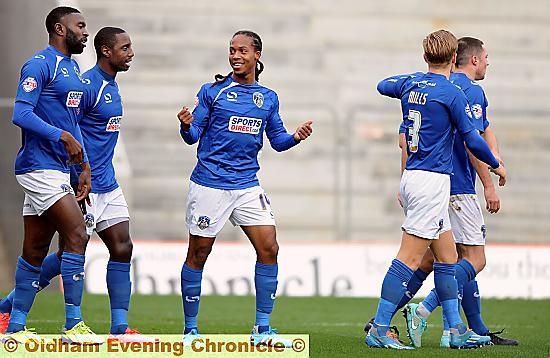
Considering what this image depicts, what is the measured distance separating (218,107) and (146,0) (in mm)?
11875

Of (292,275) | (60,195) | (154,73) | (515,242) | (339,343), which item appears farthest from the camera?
(154,73)

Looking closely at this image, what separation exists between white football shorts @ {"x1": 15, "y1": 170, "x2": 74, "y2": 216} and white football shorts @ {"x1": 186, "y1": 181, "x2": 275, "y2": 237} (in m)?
0.84

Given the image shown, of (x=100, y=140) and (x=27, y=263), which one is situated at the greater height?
(x=100, y=140)

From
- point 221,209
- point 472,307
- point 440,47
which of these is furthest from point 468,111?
point 221,209

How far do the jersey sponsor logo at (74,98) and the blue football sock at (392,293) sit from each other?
7.70 feet

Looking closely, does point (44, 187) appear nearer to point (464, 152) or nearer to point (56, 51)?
point (56, 51)

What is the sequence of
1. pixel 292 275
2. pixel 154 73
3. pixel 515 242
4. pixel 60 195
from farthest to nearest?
pixel 154 73, pixel 515 242, pixel 292 275, pixel 60 195

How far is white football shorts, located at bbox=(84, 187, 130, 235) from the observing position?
7.93m

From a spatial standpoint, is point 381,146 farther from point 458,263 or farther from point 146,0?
point 458,263

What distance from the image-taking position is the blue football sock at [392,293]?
766 cm

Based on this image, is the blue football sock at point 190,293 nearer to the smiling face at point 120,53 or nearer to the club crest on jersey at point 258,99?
the club crest on jersey at point 258,99

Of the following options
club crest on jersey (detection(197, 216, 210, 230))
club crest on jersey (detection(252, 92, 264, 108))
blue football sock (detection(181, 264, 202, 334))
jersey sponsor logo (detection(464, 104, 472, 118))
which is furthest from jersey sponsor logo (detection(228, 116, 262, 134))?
jersey sponsor logo (detection(464, 104, 472, 118))

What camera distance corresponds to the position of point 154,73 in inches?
749

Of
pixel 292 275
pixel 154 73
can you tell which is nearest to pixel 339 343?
pixel 292 275
